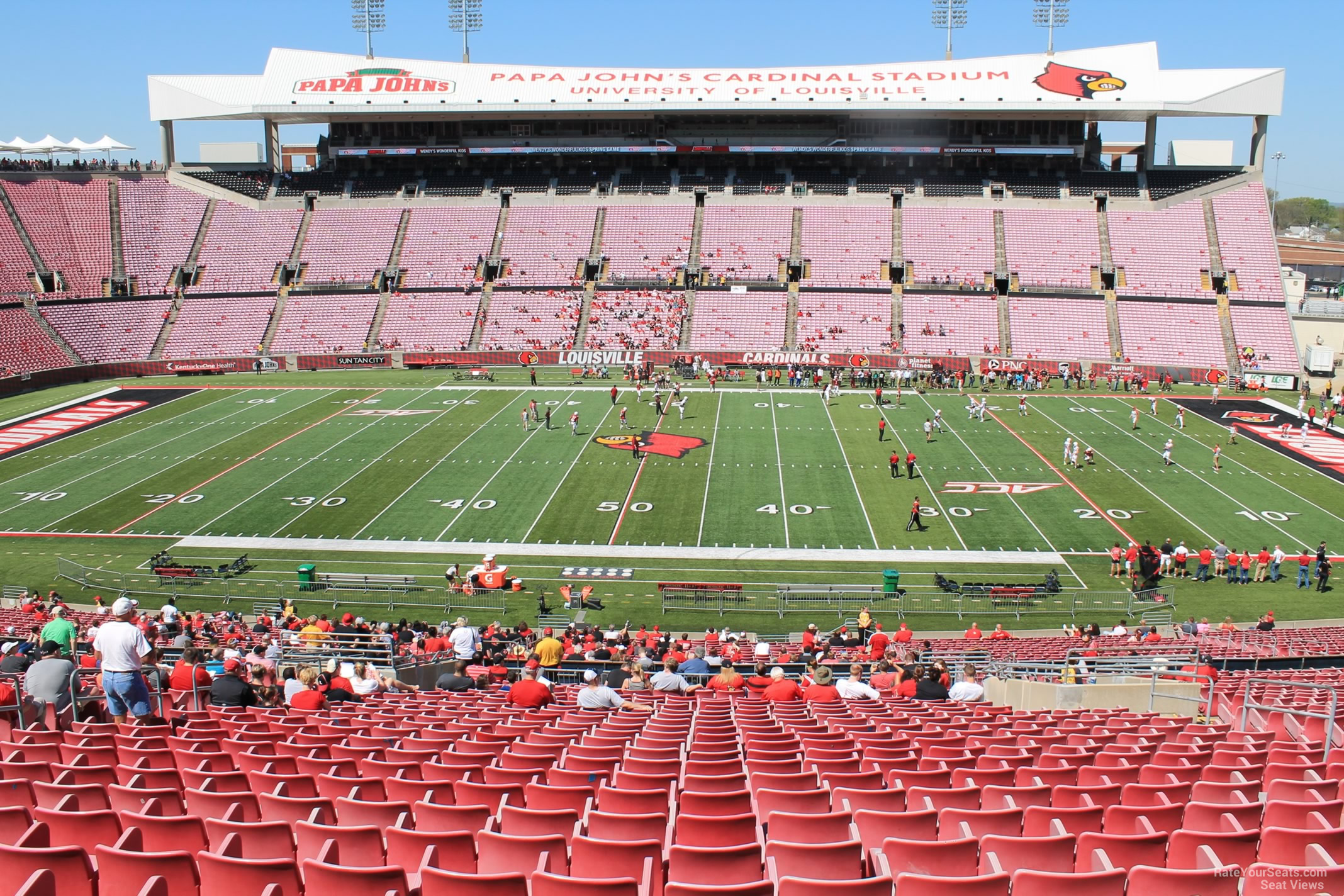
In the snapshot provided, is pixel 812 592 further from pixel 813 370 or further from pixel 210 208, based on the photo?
pixel 210 208

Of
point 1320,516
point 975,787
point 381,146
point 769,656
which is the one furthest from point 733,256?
point 975,787

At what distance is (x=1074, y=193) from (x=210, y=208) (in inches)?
2514

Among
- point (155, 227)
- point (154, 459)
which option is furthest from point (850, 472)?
point (155, 227)

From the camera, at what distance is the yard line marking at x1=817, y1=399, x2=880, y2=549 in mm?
32188

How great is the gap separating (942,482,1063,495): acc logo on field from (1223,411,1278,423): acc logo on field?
51.0ft

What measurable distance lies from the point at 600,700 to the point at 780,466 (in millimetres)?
27439

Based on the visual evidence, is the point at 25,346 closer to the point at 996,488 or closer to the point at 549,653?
the point at 996,488

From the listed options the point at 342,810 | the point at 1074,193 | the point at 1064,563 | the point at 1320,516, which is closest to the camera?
the point at 342,810

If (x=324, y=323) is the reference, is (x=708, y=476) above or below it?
below

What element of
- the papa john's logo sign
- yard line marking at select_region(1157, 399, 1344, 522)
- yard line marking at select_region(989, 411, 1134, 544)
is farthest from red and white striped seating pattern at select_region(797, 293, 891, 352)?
the papa john's logo sign

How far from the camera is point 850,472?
38.4m

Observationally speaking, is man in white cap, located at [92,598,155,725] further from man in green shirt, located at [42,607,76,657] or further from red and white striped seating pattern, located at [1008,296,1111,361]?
red and white striped seating pattern, located at [1008,296,1111,361]

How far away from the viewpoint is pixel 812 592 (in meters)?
26.8

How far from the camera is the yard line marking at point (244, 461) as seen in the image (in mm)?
33688
